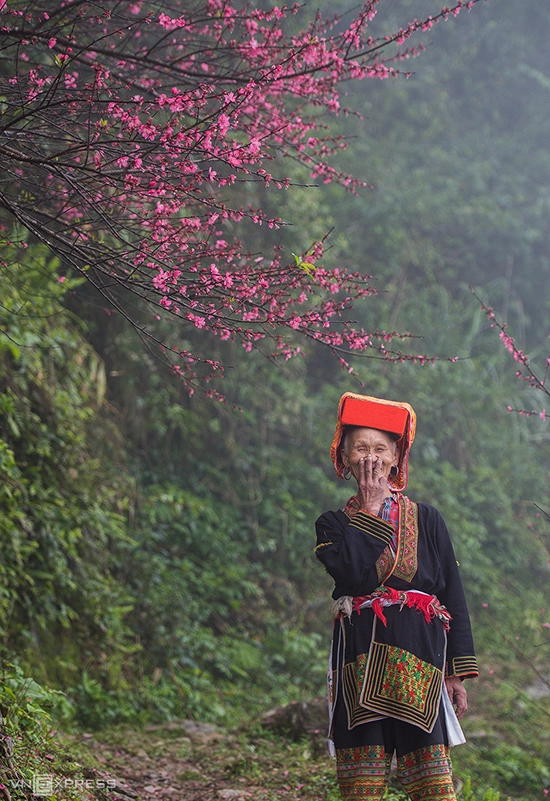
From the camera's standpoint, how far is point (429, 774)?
8.26ft

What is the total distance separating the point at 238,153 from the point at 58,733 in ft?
10.8

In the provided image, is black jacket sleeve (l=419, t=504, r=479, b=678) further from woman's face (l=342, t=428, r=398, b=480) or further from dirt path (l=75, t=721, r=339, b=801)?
dirt path (l=75, t=721, r=339, b=801)

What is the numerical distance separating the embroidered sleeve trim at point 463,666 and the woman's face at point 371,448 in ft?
2.31

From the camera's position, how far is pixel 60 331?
6152 millimetres

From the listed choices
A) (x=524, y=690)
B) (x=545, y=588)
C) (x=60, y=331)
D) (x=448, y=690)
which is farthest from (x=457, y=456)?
(x=448, y=690)

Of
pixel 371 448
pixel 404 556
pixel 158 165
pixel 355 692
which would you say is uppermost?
pixel 158 165

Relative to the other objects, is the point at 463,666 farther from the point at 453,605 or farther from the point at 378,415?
the point at 378,415

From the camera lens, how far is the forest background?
5418 millimetres

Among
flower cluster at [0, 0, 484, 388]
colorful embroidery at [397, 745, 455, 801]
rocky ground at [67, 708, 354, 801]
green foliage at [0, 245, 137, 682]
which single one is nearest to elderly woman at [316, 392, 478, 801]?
colorful embroidery at [397, 745, 455, 801]

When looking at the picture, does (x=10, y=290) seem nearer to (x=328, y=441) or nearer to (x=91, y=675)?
(x=91, y=675)

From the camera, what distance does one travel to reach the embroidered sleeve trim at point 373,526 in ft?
8.64

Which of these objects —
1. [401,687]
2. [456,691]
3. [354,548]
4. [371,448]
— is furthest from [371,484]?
[456,691]

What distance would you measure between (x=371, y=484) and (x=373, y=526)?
16 cm

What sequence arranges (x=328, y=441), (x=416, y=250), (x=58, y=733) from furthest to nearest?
(x=416, y=250), (x=328, y=441), (x=58, y=733)
